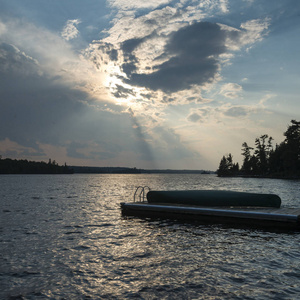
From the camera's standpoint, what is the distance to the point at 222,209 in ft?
64.7

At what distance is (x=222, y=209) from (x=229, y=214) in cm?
95

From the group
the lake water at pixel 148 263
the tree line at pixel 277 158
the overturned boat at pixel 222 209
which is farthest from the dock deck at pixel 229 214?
the tree line at pixel 277 158

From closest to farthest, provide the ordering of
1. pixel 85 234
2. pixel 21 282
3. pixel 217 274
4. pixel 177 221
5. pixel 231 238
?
pixel 21 282 → pixel 217 274 → pixel 231 238 → pixel 85 234 → pixel 177 221

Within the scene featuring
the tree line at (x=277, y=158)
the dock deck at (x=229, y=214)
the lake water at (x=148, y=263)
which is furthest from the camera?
the tree line at (x=277, y=158)

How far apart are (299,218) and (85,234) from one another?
13.7 meters

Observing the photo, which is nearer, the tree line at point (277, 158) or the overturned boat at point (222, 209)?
the overturned boat at point (222, 209)

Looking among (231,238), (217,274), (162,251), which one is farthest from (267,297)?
(231,238)

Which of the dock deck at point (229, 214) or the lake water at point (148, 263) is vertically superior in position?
the dock deck at point (229, 214)

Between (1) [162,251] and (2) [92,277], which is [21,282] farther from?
(1) [162,251]

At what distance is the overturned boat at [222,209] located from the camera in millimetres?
17595

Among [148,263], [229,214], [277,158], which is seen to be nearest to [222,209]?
[229,214]

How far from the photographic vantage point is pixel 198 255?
11547mm

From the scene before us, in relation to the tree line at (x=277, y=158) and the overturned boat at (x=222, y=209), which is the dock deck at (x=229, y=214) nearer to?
the overturned boat at (x=222, y=209)

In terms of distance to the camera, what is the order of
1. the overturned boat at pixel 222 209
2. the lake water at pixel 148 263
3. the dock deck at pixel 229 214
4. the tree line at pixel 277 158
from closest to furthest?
the lake water at pixel 148 263
the dock deck at pixel 229 214
the overturned boat at pixel 222 209
the tree line at pixel 277 158
